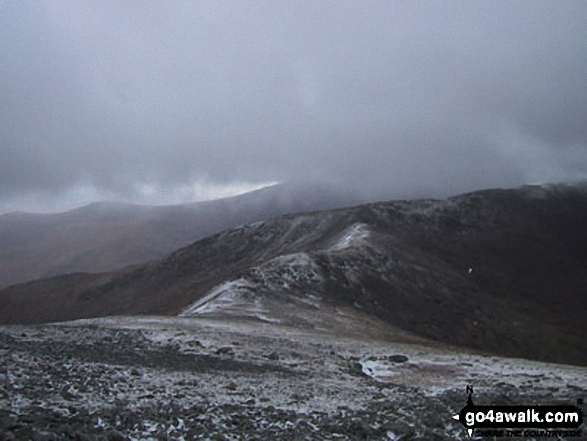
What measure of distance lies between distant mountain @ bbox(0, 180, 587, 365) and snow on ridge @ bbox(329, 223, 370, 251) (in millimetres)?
428

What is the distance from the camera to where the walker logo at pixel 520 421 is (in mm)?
15448

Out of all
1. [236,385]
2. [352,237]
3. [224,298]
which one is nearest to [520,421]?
[236,385]

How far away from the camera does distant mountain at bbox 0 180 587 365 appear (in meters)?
64.9

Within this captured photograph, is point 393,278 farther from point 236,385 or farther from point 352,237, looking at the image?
point 236,385

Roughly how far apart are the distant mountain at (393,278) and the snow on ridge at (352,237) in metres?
0.43

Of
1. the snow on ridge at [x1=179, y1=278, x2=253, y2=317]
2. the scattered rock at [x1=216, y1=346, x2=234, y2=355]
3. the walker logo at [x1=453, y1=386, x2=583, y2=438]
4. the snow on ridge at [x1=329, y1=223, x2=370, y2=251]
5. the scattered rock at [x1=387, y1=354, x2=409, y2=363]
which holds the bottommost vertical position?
the scattered rock at [x1=387, y1=354, x2=409, y2=363]

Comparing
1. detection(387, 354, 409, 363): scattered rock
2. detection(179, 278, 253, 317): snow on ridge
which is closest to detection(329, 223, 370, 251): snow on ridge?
detection(179, 278, 253, 317): snow on ridge

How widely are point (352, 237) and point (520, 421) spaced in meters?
84.1

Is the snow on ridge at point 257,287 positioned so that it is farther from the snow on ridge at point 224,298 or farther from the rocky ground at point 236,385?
the rocky ground at point 236,385

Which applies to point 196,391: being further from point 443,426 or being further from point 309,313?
point 309,313

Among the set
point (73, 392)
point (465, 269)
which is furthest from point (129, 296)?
point (73, 392)

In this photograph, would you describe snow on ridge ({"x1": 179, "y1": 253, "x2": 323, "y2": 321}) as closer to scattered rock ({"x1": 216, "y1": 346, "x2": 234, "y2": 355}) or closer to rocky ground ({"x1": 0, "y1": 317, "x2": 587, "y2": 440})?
rocky ground ({"x1": 0, "y1": 317, "x2": 587, "y2": 440})

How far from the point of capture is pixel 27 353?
67.9ft

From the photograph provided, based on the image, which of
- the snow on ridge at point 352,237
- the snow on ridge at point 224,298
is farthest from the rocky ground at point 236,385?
the snow on ridge at point 352,237
